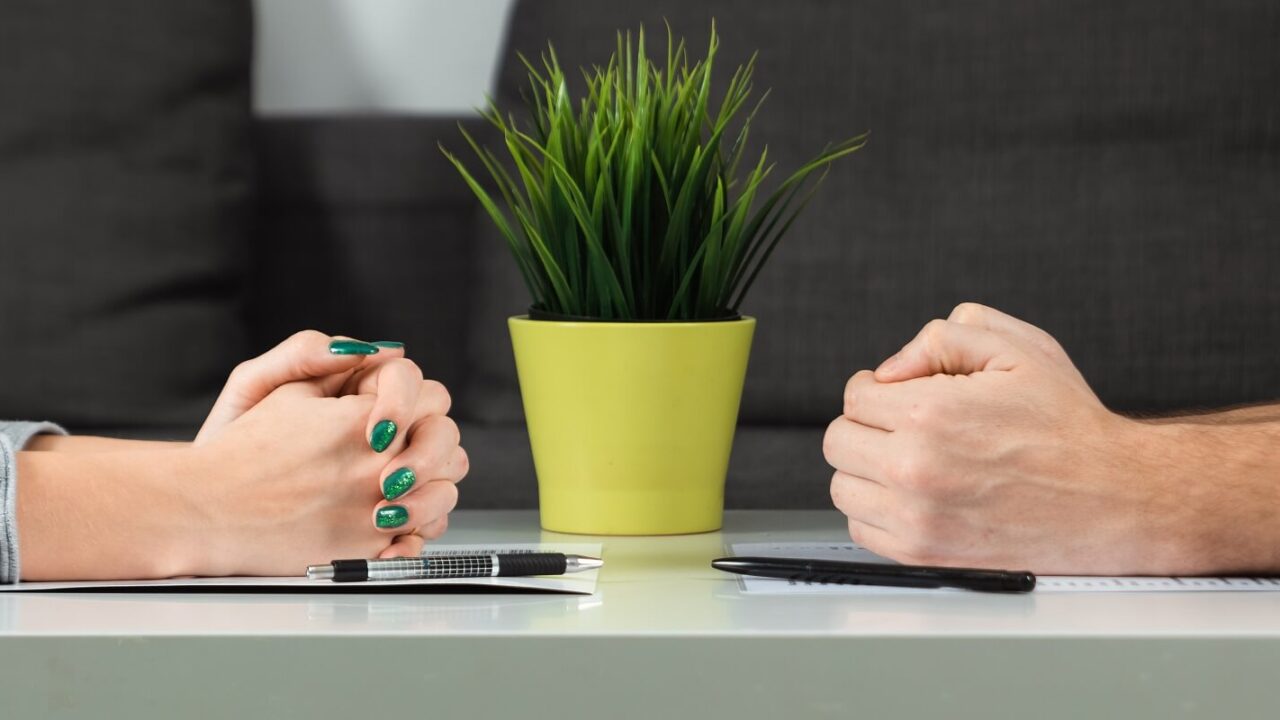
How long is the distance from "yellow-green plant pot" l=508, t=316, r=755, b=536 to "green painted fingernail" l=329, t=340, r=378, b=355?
5.0 inches

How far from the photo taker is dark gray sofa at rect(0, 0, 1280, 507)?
135 centimetres

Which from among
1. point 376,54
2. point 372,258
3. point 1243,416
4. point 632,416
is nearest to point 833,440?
point 632,416

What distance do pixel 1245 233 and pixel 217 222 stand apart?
103 cm

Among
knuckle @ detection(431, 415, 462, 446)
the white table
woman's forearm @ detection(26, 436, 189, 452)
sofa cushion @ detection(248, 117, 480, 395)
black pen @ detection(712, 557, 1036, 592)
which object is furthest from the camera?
sofa cushion @ detection(248, 117, 480, 395)

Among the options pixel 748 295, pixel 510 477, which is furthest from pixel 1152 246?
pixel 510 477

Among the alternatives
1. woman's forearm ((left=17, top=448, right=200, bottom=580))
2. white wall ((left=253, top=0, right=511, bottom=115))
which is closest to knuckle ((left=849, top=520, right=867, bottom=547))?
woman's forearm ((left=17, top=448, right=200, bottom=580))

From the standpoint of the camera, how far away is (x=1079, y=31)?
139 centimetres

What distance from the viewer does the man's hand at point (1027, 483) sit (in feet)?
2.35

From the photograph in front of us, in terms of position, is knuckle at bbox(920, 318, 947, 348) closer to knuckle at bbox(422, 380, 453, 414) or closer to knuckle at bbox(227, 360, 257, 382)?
knuckle at bbox(422, 380, 453, 414)

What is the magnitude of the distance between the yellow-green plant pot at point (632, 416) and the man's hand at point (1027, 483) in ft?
0.52

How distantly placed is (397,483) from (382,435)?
0.09ft

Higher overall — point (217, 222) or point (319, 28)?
point (319, 28)

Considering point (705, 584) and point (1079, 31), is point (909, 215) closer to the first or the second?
point (1079, 31)

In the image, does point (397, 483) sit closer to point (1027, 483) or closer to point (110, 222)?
point (1027, 483)
